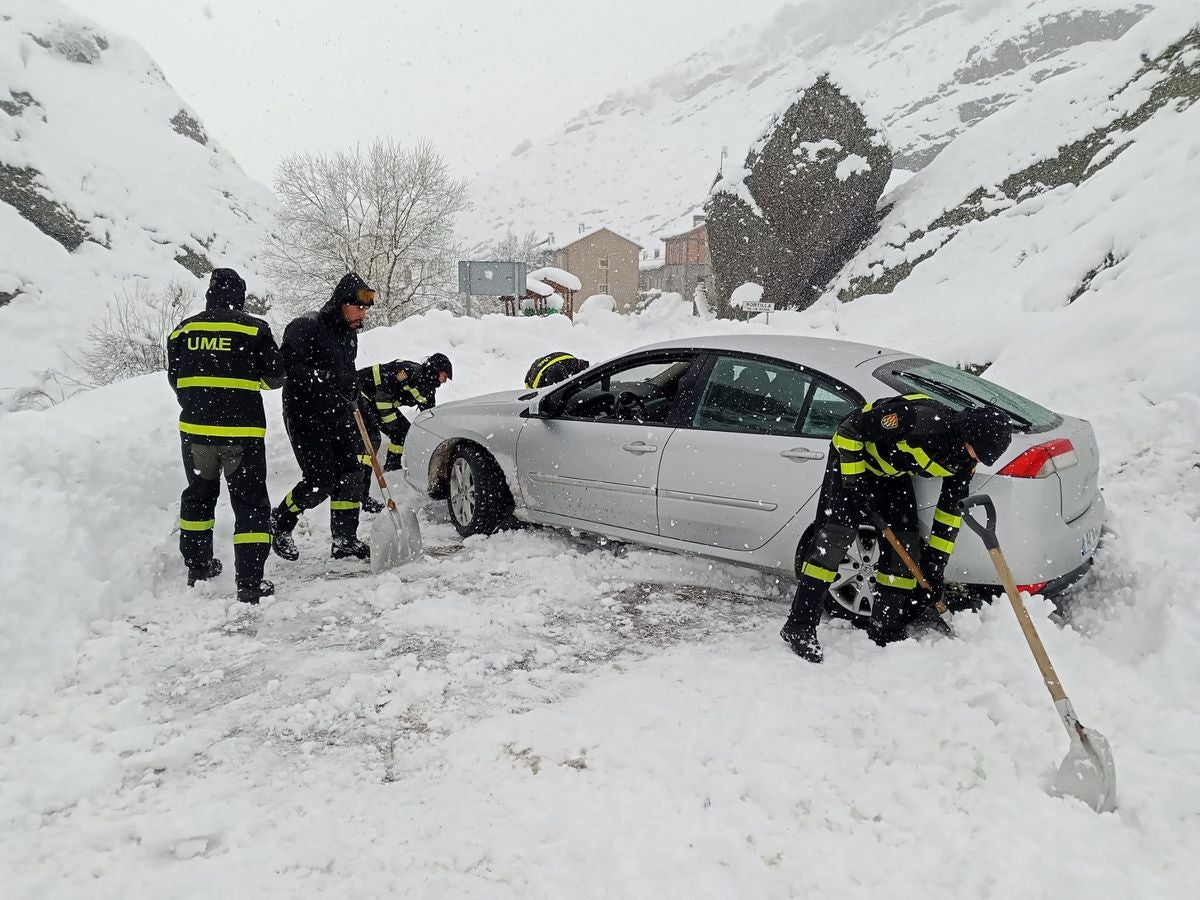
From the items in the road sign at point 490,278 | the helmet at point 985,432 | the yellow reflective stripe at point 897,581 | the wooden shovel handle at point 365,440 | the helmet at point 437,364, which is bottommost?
the yellow reflective stripe at point 897,581

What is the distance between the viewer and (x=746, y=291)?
20.0 metres

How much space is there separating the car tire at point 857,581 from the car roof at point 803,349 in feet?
2.98

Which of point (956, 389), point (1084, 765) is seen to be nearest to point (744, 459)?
point (956, 389)

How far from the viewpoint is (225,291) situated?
13.5 ft

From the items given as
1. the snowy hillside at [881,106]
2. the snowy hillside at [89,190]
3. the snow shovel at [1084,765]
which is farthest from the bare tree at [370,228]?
the snowy hillside at [881,106]

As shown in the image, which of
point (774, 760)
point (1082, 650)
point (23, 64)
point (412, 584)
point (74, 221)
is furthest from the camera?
point (23, 64)

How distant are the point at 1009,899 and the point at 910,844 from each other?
282 millimetres

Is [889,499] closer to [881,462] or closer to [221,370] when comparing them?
[881,462]

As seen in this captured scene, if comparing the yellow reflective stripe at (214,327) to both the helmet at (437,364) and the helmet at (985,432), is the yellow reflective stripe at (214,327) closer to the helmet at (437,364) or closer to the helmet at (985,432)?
the helmet at (437,364)

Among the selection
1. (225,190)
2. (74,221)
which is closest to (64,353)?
(74,221)

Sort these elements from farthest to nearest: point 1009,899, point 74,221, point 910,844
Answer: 1. point 74,221
2. point 910,844
3. point 1009,899

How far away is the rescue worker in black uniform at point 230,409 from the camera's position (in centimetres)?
402

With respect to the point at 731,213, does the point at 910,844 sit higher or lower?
lower

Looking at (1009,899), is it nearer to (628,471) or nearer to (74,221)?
(628,471)
